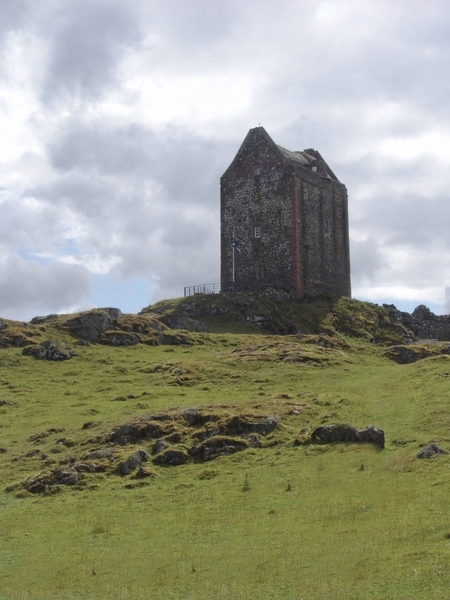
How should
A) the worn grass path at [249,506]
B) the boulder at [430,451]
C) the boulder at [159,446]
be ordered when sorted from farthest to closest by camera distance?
the boulder at [159,446], the boulder at [430,451], the worn grass path at [249,506]

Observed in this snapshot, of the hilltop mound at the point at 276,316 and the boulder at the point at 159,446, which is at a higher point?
the hilltop mound at the point at 276,316

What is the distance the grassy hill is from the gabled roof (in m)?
34.9

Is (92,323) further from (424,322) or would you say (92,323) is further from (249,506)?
(249,506)

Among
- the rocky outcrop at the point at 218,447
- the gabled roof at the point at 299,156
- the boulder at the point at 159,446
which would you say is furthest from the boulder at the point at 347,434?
the gabled roof at the point at 299,156

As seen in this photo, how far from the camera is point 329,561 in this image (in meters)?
23.3

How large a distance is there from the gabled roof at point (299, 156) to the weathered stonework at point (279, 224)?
133 mm

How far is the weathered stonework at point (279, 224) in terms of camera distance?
316 feet

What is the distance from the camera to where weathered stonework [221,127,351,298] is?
96.4 m

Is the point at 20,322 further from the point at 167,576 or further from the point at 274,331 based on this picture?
the point at 167,576

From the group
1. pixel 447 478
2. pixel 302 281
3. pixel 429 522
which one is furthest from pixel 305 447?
pixel 302 281

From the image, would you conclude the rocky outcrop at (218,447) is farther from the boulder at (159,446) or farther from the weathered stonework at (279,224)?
the weathered stonework at (279,224)

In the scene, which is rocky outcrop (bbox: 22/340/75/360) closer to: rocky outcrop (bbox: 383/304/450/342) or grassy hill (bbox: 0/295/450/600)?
grassy hill (bbox: 0/295/450/600)

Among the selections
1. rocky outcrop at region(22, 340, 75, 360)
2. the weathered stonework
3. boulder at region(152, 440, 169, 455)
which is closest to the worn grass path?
boulder at region(152, 440, 169, 455)

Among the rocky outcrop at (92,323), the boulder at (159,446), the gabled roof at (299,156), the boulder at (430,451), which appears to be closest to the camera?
the boulder at (430,451)
